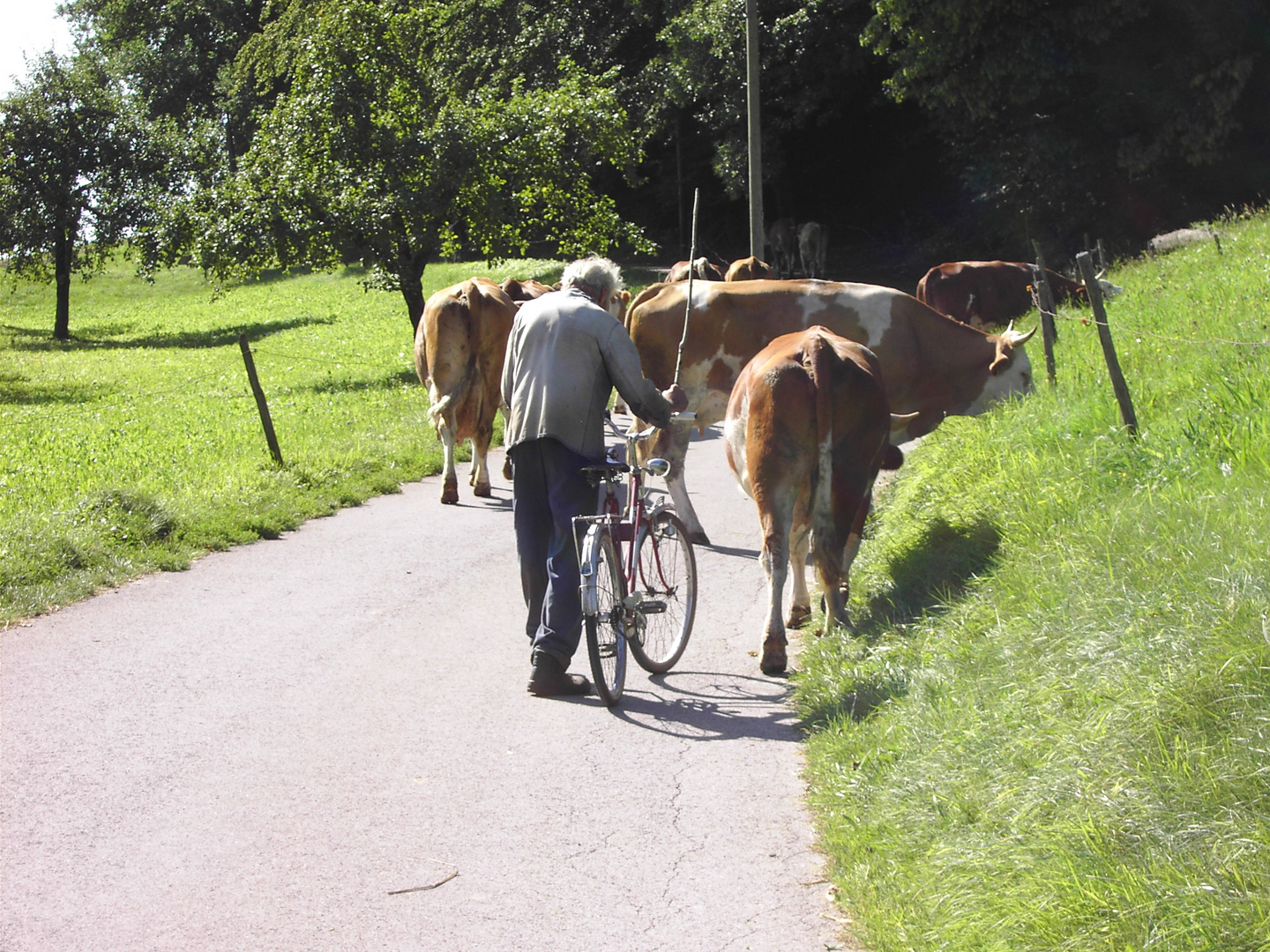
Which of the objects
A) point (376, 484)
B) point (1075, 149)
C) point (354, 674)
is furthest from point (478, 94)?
point (354, 674)

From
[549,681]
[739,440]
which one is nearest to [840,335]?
[739,440]

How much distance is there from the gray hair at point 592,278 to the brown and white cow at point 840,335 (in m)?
3.13

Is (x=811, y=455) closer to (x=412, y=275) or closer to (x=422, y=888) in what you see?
(x=422, y=888)

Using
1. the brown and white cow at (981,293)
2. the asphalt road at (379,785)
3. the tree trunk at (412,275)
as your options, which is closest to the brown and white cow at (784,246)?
the tree trunk at (412,275)

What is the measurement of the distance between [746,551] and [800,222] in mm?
33725

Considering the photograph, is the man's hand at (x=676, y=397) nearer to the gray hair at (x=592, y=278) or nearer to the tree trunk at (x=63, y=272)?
the gray hair at (x=592, y=278)

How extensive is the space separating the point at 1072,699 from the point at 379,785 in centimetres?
265

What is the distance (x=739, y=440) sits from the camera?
713 cm

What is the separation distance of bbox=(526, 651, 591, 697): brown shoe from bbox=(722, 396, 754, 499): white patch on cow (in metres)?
1.49

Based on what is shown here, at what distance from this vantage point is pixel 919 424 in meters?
9.48

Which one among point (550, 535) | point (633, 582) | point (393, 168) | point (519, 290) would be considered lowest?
point (633, 582)

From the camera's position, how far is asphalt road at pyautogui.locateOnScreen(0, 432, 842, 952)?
13.2ft

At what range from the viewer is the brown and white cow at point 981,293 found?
18.0 meters

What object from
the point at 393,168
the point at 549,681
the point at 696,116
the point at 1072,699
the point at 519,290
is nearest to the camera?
the point at 1072,699
